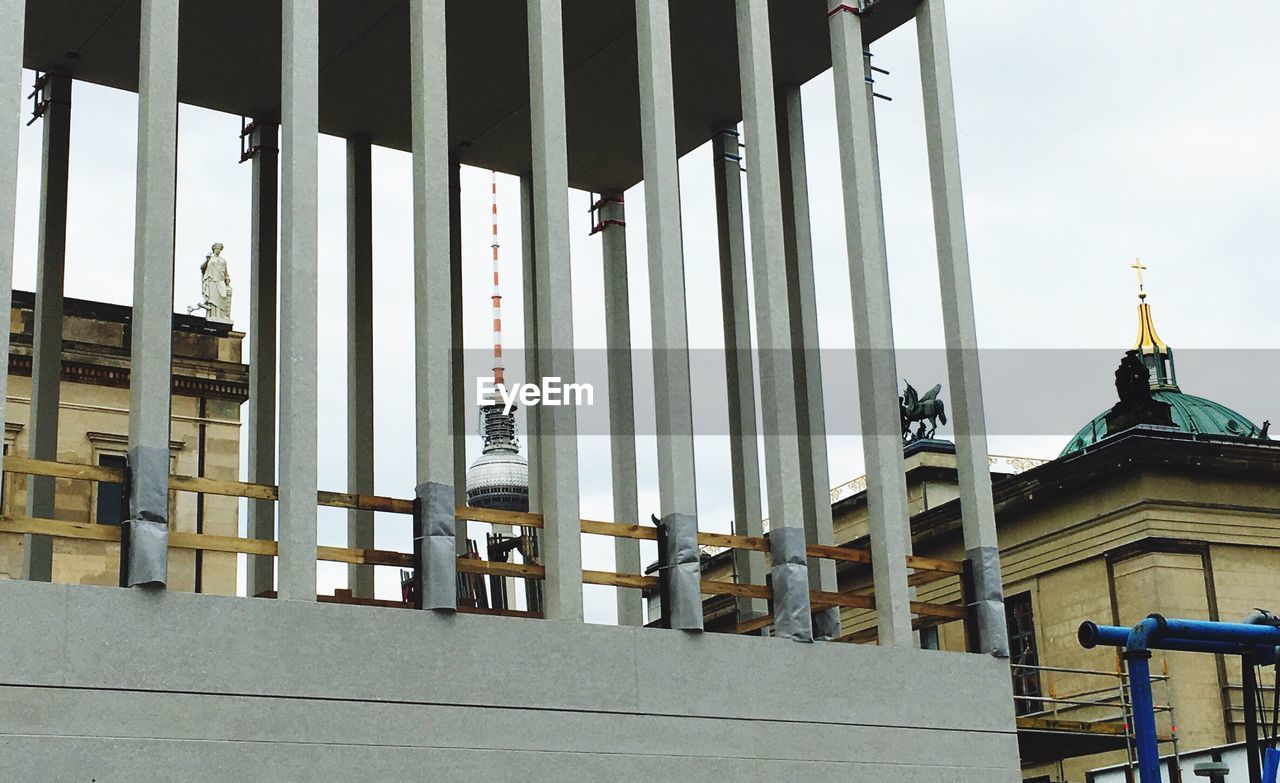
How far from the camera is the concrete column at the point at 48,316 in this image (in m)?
15.7

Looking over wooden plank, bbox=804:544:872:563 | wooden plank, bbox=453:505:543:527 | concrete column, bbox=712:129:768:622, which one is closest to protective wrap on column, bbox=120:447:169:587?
wooden plank, bbox=453:505:543:527

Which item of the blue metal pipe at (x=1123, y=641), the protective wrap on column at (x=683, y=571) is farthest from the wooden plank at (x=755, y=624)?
the blue metal pipe at (x=1123, y=641)

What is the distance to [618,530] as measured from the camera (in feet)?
46.5

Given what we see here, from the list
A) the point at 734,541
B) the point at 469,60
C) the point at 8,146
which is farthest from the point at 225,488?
the point at 469,60

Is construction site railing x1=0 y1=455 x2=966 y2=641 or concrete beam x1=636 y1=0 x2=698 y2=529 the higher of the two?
concrete beam x1=636 y1=0 x2=698 y2=529

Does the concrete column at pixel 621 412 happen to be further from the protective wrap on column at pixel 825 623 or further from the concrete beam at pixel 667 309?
the concrete beam at pixel 667 309

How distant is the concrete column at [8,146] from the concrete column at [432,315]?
287 cm

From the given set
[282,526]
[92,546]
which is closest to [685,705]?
[282,526]

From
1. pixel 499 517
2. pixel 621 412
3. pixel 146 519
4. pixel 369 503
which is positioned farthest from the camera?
pixel 621 412

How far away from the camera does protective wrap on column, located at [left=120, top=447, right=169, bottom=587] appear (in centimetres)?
1123

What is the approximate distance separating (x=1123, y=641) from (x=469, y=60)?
8844 millimetres

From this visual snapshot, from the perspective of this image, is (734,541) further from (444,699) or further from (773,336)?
(444,699)

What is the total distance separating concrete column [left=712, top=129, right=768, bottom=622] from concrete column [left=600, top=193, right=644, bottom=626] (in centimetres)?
107

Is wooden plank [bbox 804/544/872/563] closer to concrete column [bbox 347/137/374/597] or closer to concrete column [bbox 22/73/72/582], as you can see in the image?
concrete column [bbox 347/137/374/597]
